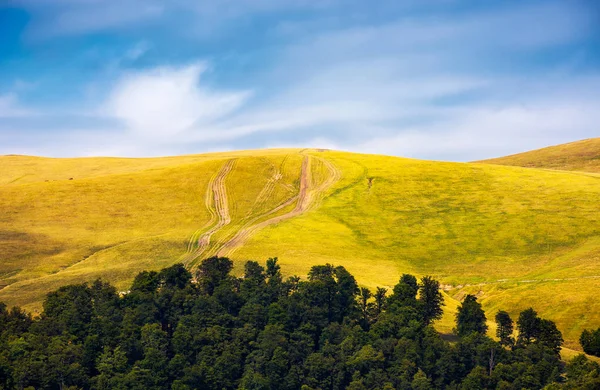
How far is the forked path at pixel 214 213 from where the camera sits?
111m

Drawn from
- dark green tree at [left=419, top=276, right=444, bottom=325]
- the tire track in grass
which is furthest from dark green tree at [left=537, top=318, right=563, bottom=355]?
the tire track in grass

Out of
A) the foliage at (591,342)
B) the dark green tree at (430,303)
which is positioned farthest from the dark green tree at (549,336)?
the dark green tree at (430,303)

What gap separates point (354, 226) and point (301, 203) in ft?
54.0

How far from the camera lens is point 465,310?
74.9 m

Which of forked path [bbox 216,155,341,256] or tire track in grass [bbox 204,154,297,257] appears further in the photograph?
tire track in grass [bbox 204,154,297,257]

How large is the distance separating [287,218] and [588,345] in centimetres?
6597

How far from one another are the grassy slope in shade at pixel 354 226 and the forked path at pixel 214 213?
5.14ft

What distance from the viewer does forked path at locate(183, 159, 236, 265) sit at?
111m

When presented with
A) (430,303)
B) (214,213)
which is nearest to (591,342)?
(430,303)

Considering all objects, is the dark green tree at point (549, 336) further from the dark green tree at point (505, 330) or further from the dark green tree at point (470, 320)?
the dark green tree at point (470, 320)

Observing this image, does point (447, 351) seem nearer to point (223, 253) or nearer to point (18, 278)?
point (223, 253)

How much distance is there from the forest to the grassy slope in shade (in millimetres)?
11989

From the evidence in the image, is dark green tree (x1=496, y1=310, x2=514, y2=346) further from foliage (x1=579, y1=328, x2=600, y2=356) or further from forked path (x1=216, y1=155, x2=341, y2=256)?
forked path (x1=216, y1=155, x2=341, y2=256)

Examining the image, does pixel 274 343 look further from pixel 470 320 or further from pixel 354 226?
pixel 354 226
